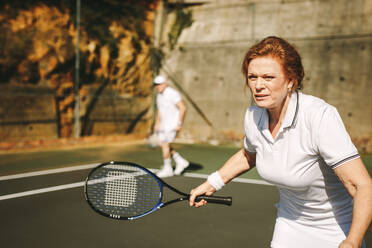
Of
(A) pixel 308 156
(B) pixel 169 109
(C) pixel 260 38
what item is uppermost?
(C) pixel 260 38

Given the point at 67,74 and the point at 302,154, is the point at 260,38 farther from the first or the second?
the point at 302,154

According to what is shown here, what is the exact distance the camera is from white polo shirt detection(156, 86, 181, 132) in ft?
22.7

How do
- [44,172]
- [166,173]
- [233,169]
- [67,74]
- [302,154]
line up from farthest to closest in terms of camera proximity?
[67,74] < [44,172] < [166,173] < [233,169] < [302,154]

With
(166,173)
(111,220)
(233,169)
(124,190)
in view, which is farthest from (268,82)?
(166,173)

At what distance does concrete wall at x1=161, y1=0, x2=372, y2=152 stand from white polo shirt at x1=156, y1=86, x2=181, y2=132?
4.64 m

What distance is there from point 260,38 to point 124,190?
9284 mm

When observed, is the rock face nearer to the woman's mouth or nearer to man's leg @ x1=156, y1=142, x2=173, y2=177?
man's leg @ x1=156, y1=142, x2=173, y2=177

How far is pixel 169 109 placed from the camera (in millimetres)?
6980

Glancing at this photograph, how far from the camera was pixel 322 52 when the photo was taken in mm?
10555

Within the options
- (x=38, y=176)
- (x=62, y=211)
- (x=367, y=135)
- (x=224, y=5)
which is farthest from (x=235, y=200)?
(x=224, y=5)

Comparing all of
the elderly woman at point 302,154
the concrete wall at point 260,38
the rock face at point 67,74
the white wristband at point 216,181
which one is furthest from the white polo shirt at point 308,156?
the concrete wall at point 260,38

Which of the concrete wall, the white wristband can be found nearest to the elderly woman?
the white wristband

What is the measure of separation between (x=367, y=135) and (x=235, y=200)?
20.7 ft

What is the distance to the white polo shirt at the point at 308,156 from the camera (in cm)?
170
